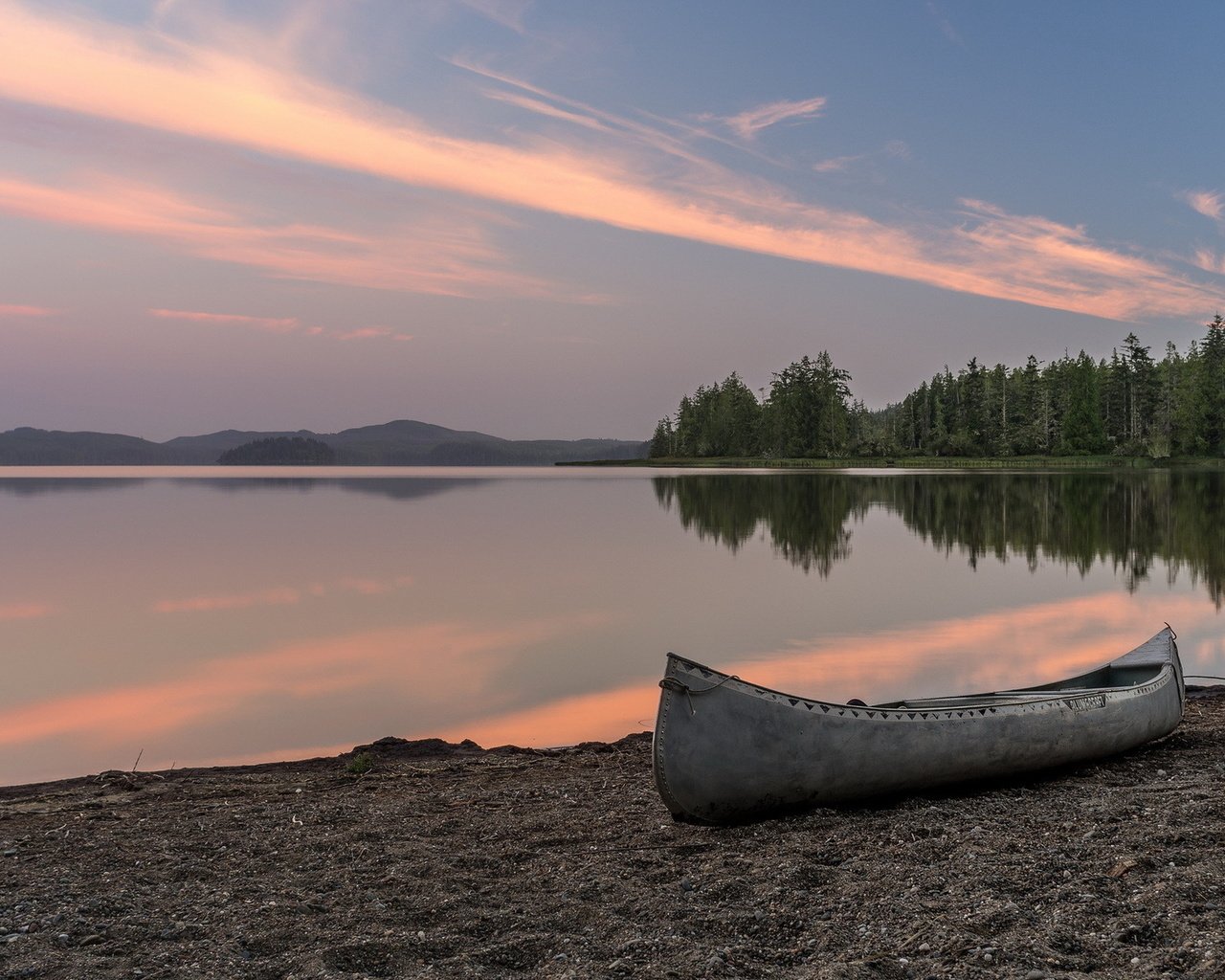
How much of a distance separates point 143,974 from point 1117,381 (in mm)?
153391

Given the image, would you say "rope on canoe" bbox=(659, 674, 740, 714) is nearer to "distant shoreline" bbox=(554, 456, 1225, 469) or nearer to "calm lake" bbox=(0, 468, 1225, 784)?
"calm lake" bbox=(0, 468, 1225, 784)

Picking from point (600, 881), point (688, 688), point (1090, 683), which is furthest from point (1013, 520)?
point (600, 881)

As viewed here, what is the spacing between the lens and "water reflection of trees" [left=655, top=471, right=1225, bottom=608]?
30.6 metres

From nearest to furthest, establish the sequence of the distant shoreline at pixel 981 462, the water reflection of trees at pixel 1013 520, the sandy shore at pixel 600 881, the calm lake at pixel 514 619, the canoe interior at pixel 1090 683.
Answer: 1. the sandy shore at pixel 600 881
2. the canoe interior at pixel 1090 683
3. the calm lake at pixel 514 619
4. the water reflection of trees at pixel 1013 520
5. the distant shoreline at pixel 981 462

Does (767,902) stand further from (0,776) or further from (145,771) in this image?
(0,776)

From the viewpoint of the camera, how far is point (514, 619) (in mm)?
21109

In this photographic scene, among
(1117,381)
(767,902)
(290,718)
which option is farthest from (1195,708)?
(1117,381)

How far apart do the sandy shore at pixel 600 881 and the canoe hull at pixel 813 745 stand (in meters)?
0.27

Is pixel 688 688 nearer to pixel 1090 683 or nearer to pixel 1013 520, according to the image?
pixel 1090 683

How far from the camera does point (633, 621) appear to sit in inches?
819

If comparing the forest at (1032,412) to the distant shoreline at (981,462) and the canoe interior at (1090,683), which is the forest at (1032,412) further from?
the canoe interior at (1090,683)

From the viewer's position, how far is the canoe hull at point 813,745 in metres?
7.66

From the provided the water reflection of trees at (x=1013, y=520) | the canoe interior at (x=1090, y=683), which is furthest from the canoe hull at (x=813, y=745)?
the water reflection of trees at (x=1013, y=520)

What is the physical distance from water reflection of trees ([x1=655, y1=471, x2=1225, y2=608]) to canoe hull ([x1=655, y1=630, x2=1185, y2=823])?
16591 mm
